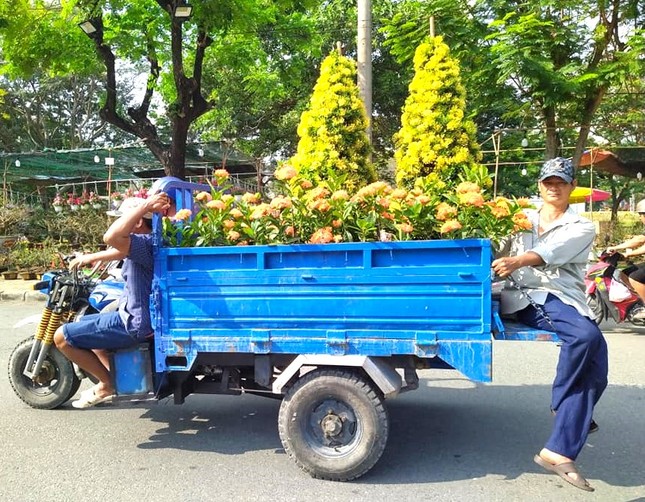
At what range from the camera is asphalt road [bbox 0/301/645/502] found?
2.96 meters

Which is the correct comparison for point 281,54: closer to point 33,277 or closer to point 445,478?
point 33,277

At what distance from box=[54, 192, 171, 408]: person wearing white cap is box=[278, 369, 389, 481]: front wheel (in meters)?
1.09

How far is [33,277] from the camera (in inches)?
486

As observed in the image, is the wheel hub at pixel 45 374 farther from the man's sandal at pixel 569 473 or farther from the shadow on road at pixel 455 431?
the man's sandal at pixel 569 473

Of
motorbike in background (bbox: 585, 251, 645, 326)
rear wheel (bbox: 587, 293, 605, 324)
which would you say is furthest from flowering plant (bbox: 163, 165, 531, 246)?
rear wheel (bbox: 587, 293, 605, 324)

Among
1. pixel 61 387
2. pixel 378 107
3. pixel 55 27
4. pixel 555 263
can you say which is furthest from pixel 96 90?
pixel 555 263

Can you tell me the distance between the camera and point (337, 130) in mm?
8430

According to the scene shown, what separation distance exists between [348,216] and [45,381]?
2.65 m

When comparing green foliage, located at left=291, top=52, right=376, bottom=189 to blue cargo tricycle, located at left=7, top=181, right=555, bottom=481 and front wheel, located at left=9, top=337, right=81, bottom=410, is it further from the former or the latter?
blue cargo tricycle, located at left=7, top=181, right=555, bottom=481

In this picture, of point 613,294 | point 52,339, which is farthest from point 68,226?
point 613,294

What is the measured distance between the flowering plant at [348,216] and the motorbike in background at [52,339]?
110 cm

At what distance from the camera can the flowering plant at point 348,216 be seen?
9.93 feet

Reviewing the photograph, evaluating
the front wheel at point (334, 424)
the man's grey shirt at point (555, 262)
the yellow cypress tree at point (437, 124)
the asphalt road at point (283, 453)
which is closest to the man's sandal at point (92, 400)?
the asphalt road at point (283, 453)

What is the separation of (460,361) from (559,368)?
19.3 inches
